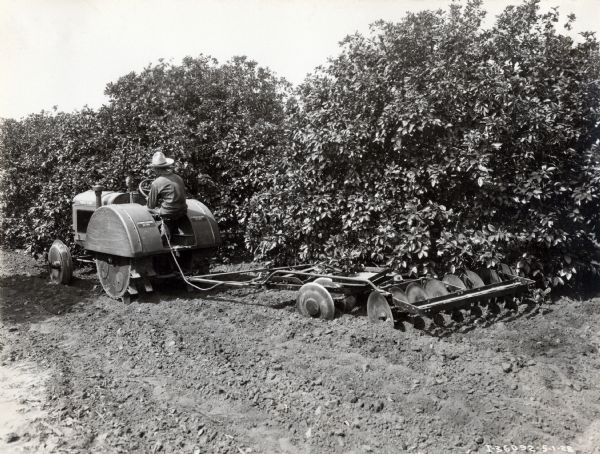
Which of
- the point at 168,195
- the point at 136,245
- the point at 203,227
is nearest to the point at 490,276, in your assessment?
the point at 203,227

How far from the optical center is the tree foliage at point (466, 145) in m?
6.34

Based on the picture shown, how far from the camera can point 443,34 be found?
22.4 feet

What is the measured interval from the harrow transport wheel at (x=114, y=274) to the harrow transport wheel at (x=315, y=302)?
269 cm

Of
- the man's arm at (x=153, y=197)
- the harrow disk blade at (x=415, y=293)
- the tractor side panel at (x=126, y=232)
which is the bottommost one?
the harrow disk blade at (x=415, y=293)

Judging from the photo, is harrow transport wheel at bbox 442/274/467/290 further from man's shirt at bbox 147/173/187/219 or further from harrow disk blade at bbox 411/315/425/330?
man's shirt at bbox 147/173/187/219

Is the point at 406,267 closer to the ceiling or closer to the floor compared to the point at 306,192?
closer to the floor

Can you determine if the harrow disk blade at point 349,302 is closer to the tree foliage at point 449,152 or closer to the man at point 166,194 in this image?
the tree foliage at point 449,152

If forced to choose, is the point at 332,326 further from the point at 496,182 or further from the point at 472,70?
the point at 472,70

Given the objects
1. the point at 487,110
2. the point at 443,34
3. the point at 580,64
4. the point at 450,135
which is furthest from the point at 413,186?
the point at 580,64

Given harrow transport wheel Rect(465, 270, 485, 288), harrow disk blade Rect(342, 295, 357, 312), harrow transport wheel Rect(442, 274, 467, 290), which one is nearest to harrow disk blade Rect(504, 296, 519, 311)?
harrow transport wheel Rect(465, 270, 485, 288)

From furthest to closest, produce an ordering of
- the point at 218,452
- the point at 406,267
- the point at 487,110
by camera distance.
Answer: the point at 406,267
the point at 487,110
the point at 218,452

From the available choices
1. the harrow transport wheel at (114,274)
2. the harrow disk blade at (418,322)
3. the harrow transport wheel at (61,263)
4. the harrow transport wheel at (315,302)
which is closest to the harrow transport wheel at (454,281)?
the harrow disk blade at (418,322)

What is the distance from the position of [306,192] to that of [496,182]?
2.92m

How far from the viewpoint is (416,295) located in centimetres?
575
